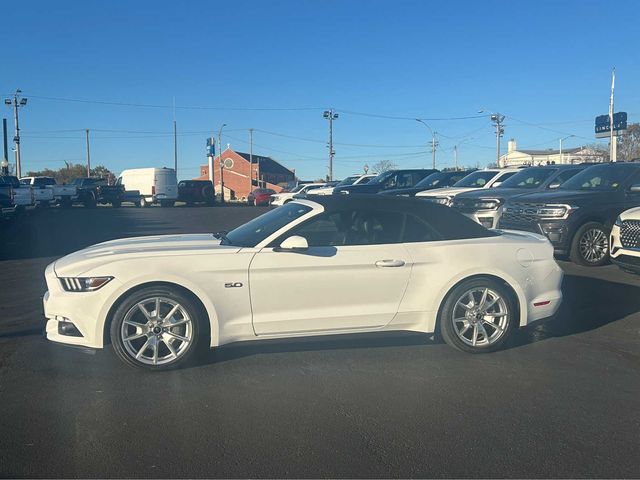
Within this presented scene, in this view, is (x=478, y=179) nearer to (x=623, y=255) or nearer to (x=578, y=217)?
(x=578, y=217)

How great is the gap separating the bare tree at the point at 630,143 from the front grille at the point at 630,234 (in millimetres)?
43467

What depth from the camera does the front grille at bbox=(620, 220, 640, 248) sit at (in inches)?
336

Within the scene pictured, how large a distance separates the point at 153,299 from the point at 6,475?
6.09 feet

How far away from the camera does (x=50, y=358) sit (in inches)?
226

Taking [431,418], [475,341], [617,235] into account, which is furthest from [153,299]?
[617,235]

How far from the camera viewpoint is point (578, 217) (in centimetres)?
1070

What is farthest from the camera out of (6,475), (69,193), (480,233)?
(69,193)

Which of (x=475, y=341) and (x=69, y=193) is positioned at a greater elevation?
(x=69, y=193)

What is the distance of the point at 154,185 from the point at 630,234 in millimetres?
33228

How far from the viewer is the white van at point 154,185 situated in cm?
3869

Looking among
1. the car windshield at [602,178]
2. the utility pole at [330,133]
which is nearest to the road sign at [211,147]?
the utility pole at [330,133]

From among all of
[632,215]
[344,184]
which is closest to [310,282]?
[632,215]

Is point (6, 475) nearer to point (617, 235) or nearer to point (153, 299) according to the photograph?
point (153, 299)

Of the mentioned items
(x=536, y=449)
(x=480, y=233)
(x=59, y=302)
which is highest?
(x=480, y=233)
